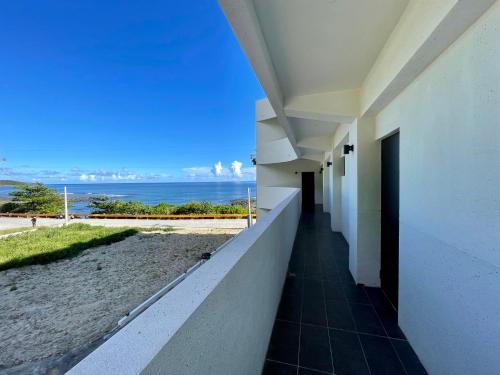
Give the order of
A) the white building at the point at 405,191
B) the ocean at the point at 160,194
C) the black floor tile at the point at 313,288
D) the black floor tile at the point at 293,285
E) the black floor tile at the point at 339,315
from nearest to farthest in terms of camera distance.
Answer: the white building at the point at 405,191 → the black floor tile at the point at 339,315 → the black floor tile at the point at 313,288 → the black floor tile at the point at 293,285 → the ocean at the point at 160,194

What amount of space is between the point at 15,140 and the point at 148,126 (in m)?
22.7

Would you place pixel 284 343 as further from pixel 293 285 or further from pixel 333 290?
pixel 333 290

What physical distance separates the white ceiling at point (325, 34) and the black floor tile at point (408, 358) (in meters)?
3.16

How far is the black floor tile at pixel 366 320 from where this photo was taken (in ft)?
8.59

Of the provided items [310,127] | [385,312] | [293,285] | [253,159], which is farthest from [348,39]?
[253,159]

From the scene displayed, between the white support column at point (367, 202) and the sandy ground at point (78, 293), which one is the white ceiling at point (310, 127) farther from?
the sandy ground at point (78, 293)

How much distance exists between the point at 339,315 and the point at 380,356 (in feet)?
2.18

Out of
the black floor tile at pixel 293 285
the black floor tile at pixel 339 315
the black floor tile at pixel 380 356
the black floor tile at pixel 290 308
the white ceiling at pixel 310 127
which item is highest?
Result: the white ceiling at pixel 310 127

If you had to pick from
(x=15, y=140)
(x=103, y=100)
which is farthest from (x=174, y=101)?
(x=15, y=140)

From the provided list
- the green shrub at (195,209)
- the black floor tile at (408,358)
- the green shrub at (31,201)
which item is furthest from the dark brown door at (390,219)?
the green shrub at (31,201)

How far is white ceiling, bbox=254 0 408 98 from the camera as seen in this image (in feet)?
5.71

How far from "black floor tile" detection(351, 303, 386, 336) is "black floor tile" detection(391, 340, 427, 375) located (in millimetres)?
188

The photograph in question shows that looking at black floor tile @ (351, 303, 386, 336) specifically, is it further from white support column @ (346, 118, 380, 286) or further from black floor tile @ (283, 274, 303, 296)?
black floor tile @ (283, 274, 303, 296)

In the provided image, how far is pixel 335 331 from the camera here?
2.60m
